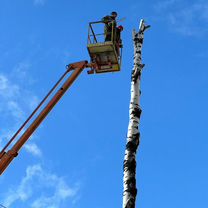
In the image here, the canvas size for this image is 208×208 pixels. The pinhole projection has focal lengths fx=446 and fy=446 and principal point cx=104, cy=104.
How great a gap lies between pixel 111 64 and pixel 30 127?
4.66 meters

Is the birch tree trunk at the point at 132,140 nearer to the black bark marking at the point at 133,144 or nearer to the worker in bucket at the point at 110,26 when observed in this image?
the black bark marking at the point at 133,144

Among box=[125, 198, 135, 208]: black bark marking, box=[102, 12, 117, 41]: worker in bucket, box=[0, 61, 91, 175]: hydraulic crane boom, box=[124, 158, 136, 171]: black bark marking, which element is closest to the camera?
box=[125, 198, 135, 208]: black bark marking

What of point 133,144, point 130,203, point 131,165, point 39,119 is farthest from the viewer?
point 39,119

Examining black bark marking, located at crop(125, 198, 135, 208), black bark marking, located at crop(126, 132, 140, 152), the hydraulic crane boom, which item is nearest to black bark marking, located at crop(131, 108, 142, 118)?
black bark marking, located at crop(126, 132, 140, 152)

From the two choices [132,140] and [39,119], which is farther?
[39,119]

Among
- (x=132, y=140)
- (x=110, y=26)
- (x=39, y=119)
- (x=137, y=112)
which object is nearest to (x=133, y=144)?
(x=132, y=140)

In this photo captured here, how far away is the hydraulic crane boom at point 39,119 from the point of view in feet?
47.2

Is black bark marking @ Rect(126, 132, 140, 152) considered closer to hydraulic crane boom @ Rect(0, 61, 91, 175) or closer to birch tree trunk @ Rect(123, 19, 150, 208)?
birch tree trunk @ Rect(123, 19, 150, 208)

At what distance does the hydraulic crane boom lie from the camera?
14375mm

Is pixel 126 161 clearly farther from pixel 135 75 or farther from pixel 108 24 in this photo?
pixel 108 24

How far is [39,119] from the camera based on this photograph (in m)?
15.7

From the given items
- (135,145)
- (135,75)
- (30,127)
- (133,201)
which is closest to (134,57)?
(135,75)

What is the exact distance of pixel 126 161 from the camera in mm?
8125

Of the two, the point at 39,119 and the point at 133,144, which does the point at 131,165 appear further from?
the point at 39,119
